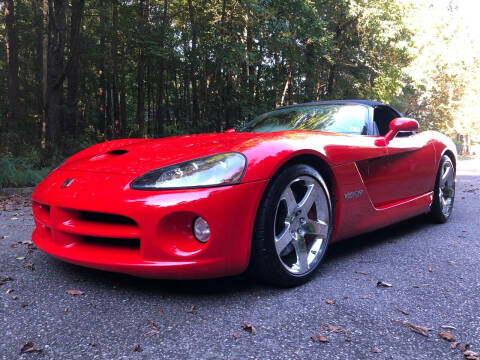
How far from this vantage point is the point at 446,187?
4273 millimetres

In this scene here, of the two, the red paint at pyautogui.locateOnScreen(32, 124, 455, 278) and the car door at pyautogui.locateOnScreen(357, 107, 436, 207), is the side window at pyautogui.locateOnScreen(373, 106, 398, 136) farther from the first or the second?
the red paint at pyautogui.locateOnScreen(32, 124, 455, 278)

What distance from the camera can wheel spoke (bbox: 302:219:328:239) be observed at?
245 cm

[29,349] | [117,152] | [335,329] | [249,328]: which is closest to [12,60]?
[117,152]

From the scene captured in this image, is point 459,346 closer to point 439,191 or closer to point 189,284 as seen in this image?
point 189,284

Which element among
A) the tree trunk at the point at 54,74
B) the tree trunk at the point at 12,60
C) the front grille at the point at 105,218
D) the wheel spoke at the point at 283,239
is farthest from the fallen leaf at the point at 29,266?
the tree trunk at the point at 12,60

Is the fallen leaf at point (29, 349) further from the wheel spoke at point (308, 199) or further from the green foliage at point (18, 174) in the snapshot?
the green foliage at point (18, 174)

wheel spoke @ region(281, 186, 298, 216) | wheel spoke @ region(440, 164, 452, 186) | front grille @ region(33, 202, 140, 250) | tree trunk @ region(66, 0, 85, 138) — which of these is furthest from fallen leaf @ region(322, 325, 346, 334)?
tree trunk @ region(66, 0, 85, 138)

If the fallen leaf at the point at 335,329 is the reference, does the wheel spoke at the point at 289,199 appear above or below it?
above

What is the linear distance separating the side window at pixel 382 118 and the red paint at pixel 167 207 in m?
0.77

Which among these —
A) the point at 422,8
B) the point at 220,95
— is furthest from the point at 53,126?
the point at 422,8

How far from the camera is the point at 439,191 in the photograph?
407 centimetres

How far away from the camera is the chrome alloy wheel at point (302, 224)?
229 cm

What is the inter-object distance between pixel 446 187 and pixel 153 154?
127 inches

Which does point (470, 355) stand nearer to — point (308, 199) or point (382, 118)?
point (308, 199)
